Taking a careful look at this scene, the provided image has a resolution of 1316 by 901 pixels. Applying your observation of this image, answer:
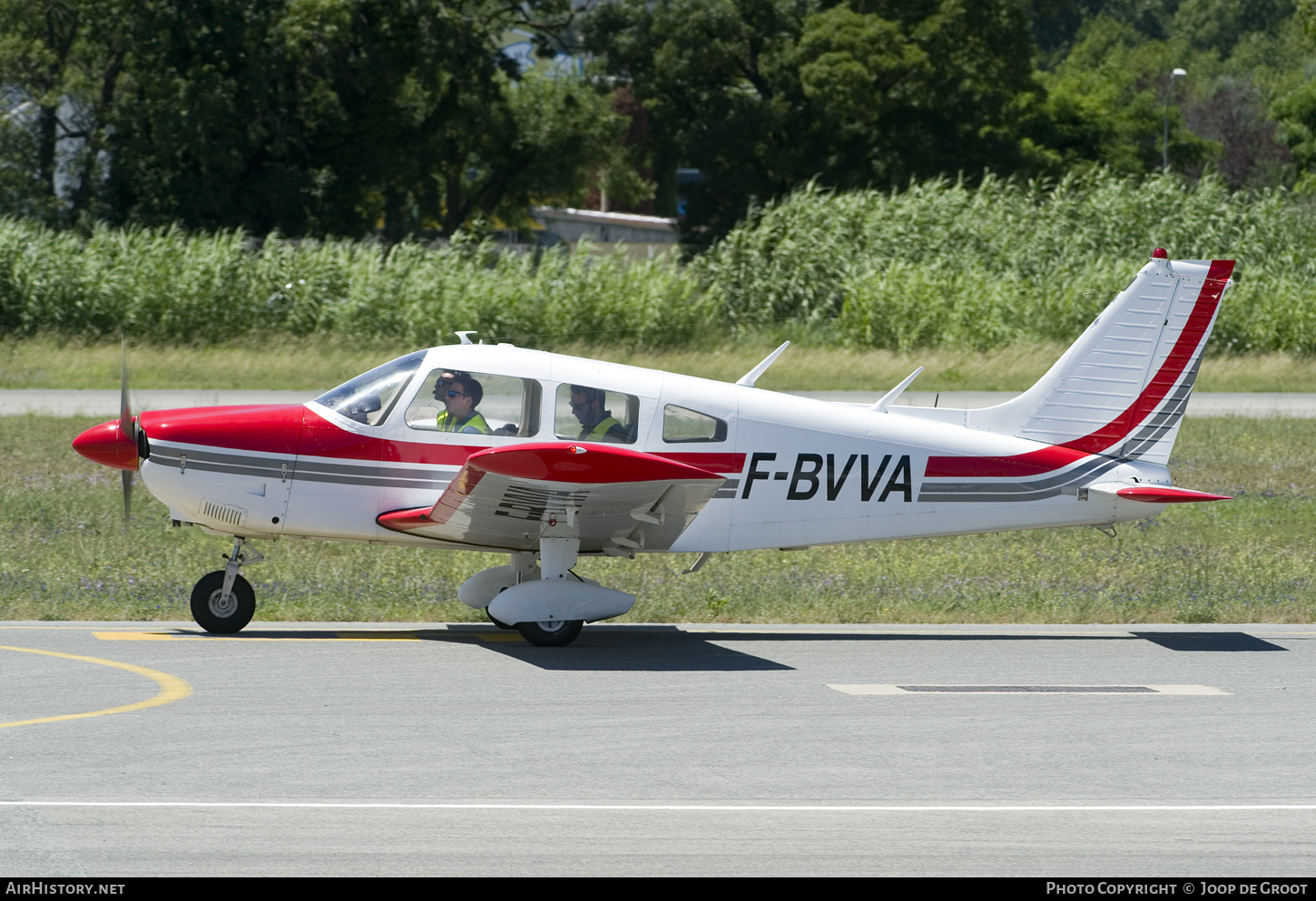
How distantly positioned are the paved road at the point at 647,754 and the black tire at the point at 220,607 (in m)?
0.19

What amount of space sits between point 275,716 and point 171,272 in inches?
1008

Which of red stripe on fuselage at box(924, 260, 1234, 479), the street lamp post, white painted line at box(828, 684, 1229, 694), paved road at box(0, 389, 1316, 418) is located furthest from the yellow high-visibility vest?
the street lamp post

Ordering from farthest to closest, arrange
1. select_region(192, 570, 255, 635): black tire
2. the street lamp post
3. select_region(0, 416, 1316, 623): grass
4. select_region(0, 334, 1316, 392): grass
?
the street lamp post, select_region(0, 334, 1316, 392): grass, select_region(0, 416, 1316, 623): grass, select_region(192, 570, 255, 635): black tire

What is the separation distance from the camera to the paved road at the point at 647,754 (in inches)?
222

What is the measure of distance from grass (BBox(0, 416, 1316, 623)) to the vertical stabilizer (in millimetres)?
1490

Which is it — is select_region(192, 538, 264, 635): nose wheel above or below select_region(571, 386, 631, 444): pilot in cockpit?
below

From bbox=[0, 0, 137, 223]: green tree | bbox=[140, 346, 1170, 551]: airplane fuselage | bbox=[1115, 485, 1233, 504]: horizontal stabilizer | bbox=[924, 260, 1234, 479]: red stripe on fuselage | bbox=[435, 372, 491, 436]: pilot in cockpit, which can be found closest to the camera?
bbox=[140, 346, 1170, 551]: airplane fuselage

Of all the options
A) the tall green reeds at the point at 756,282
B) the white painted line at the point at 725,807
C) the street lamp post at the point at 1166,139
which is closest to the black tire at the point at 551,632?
the white painted line at the point at 725,807

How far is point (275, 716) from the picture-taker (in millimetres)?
7586

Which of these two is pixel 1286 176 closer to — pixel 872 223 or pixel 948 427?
pixel 872 223

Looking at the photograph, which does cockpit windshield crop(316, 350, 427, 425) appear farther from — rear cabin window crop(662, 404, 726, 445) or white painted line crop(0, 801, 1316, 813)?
white painted line crop(0, 801, 1316, 813)

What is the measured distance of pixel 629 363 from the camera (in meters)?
29.0

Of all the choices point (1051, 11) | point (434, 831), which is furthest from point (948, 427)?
point (1051, 11)

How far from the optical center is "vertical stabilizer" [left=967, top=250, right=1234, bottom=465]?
10.5 meters
